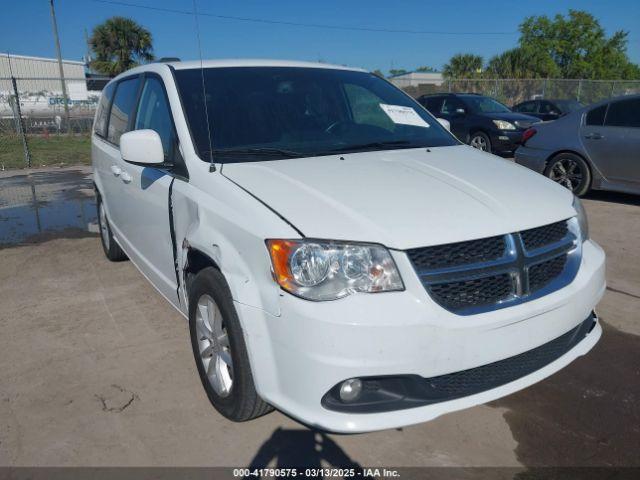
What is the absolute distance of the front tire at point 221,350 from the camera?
234 centimetres

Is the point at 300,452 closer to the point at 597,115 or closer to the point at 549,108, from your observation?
the point at 597,115

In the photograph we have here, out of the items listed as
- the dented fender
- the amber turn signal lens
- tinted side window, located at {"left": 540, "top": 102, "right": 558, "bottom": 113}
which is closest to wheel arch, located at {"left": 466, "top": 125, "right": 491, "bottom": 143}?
tinted side window, located at {"left": 540, "top": 102, "right": 558, "bottom": 113}

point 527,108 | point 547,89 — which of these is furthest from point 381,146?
point 547,89

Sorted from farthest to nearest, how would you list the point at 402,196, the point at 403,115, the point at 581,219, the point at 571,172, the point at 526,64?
1. the point at 526,64
2. the point at 571,172
3. the point at 403,115
4. the point at 581,219
5. the point at 402,196

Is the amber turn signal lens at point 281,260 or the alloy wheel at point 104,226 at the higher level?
the amber turn signal lens at point 281,260

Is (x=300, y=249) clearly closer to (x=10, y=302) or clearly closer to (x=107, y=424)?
(x=107, y=424)

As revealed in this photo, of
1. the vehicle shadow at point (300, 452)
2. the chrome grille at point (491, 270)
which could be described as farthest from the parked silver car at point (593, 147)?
the vehicle shadow at point (300, 452)

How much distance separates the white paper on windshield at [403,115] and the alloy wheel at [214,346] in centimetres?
183

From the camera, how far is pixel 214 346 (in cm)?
269

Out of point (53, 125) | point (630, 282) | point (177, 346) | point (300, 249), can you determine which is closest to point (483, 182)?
point (300, 249)

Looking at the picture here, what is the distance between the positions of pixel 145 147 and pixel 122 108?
1.63 metres

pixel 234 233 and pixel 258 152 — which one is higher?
pixel 258 152

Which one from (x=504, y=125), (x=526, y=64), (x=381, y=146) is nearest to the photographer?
(x=381, y=146)

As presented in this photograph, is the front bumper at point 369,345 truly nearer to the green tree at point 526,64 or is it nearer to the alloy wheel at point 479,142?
the alloy wheel at point 479,142
